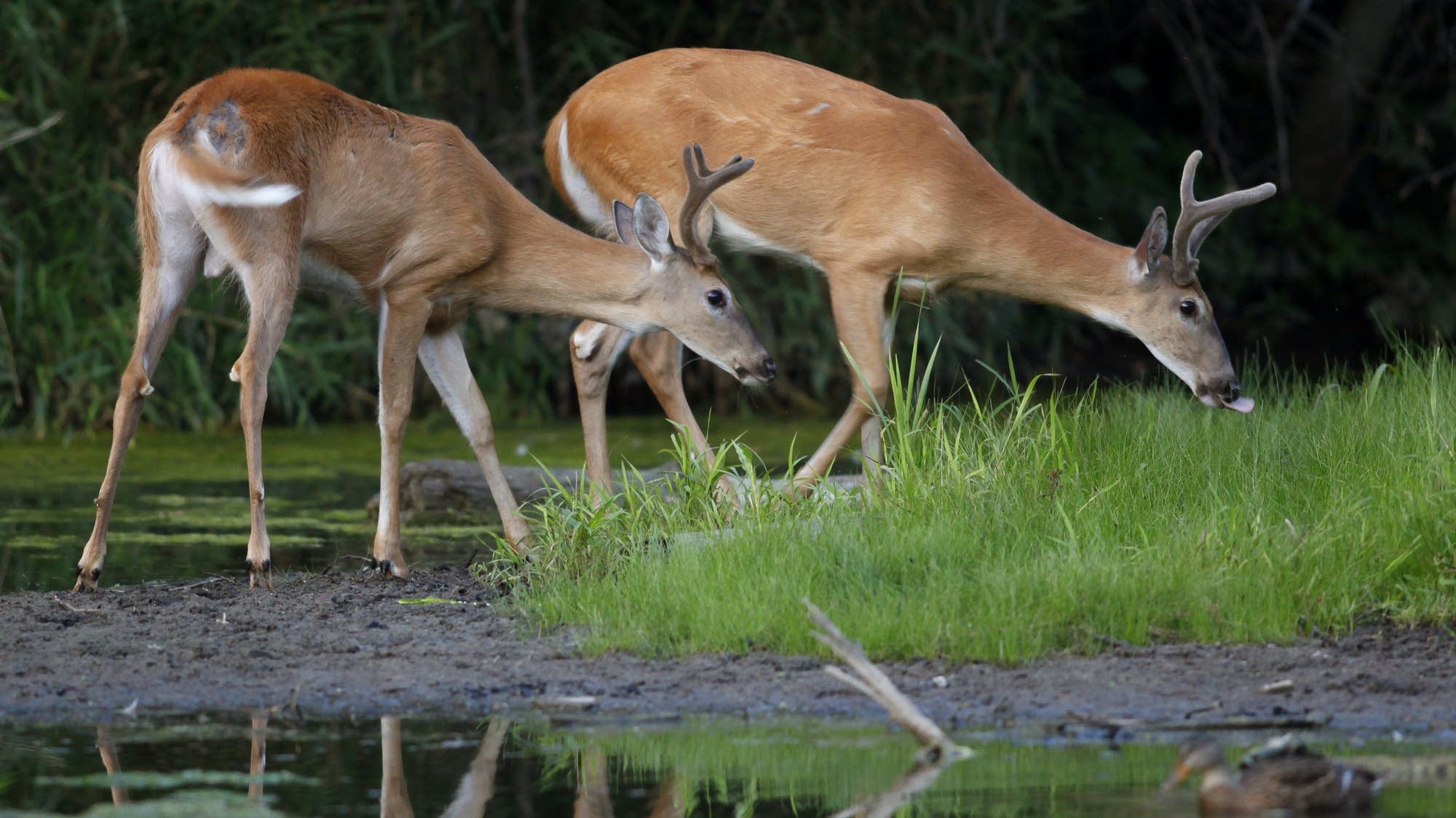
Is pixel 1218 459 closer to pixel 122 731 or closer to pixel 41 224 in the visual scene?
pixel 122 731

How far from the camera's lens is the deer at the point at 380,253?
646 cm

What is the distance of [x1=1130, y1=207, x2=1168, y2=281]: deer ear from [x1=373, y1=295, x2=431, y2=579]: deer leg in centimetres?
278

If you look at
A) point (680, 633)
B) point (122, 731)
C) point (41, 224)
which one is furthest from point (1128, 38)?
point (122, 731)

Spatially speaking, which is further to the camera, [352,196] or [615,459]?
[615,459]

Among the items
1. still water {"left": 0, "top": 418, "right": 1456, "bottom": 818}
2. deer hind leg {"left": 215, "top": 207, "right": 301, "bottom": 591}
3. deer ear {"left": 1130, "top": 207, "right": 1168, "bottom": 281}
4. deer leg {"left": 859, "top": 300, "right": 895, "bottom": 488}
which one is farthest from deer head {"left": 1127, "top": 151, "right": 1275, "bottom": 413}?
still water {"left": 0, "top": 418, "right": 1456, "bottom": 818}

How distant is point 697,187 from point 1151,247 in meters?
1.88

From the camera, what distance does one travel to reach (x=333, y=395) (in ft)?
37.6

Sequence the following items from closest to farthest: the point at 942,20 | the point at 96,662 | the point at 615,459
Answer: the point at 96,662 < the point at 615,459 < the point at 942,20

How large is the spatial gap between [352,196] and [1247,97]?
35.7 feet

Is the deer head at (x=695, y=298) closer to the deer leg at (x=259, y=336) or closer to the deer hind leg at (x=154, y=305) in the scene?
the deer leg at (x=259, y=336)

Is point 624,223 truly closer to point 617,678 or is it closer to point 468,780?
point 617,678

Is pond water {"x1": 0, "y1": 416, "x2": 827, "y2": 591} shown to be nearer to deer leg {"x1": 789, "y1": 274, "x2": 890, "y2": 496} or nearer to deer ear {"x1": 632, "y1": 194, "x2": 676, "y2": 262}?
deer leg {"x1": 789, "y1": 274, "x2": 890, "y2": 496}

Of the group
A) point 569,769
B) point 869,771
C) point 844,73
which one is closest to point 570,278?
point 569,769

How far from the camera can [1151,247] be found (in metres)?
7.60
